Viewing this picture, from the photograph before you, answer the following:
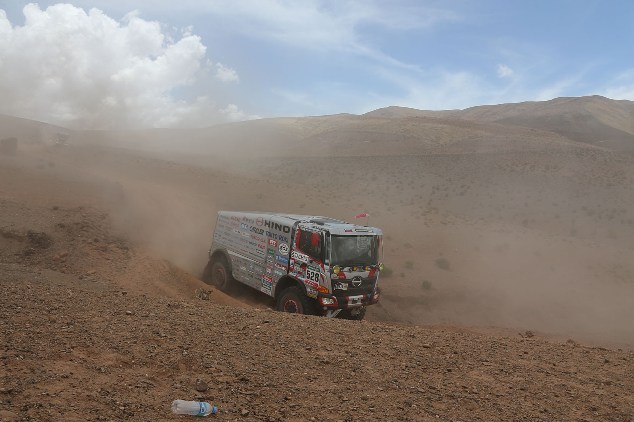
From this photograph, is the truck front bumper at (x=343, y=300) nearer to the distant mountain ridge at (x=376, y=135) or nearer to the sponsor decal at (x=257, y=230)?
the sponsor decal at (x=257, y=230)

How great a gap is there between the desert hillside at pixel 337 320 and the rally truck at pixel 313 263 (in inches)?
43.9

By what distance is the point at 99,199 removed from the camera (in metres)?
19.8

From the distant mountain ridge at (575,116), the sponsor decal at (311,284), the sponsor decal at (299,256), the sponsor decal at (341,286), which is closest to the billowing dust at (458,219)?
the sponsor decal at (299,256)

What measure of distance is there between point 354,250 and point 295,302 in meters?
1.87

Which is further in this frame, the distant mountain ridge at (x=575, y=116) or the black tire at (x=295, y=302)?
the distant mountain ridge at (x=575, y=116)

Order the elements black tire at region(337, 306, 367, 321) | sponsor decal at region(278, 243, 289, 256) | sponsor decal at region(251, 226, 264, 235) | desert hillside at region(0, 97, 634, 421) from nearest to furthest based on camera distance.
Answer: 1. desert hillside at region(0, 97, 634, 421)
2. black tire at region(337, 306, 367, 321)
3. sponsor decal at region(278, 243, 289, 256)
4. sponsor decal at region(251, 226, 264, 235)

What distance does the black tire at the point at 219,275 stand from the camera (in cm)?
1298

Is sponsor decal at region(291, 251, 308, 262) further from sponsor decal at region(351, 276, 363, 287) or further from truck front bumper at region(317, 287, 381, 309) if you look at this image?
sponsor decal at region(351, 276, 363, 287)

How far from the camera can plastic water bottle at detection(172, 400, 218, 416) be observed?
165 inches

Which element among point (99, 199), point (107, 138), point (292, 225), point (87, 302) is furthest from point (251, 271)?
point (107, 138)

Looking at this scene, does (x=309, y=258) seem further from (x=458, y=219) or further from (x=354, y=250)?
(x=458, y=219)

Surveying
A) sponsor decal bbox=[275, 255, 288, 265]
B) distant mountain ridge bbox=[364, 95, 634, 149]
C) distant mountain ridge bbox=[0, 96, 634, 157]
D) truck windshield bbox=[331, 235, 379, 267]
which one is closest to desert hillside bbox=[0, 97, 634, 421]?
sponsor decal bbox=[275, 255, 288, 265]

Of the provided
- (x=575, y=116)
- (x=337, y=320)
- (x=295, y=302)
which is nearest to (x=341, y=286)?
(x=295, y=302)

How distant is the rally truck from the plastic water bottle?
5863 mm
